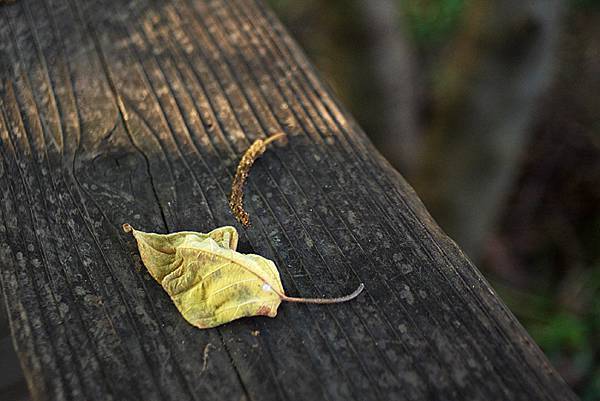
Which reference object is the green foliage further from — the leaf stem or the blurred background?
the leaf stem

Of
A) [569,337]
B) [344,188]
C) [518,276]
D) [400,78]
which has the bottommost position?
[518,276]

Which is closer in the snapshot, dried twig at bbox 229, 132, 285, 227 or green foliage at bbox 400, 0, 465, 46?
dried twig at bbox 229, 132, 285, 227

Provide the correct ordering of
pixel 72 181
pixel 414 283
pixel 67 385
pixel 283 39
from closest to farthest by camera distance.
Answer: pixel 67 385
pixel 414 283
pixel 72 181
pixel 283 39

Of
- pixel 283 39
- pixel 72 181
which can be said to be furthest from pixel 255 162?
pixel 283 39

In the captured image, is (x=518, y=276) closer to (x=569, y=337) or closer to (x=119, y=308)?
(x=569, y=337)

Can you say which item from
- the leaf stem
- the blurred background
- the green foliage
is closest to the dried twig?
the leaf stem

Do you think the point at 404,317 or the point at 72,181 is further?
the point at 72,181
